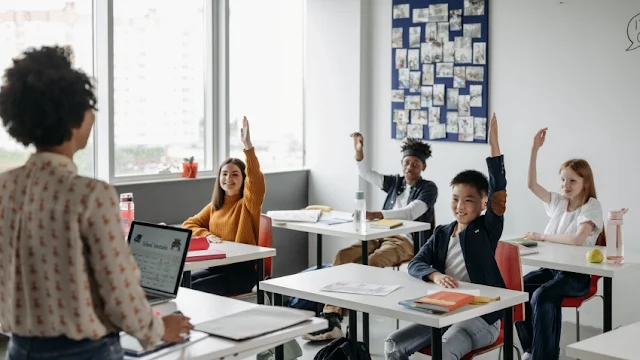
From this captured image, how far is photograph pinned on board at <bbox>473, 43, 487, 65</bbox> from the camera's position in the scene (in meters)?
5.89

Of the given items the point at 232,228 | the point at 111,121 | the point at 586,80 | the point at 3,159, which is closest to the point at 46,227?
the point at 232,228

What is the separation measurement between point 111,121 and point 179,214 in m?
0.85

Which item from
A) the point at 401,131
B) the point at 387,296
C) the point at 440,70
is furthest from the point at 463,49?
the point at 387,296

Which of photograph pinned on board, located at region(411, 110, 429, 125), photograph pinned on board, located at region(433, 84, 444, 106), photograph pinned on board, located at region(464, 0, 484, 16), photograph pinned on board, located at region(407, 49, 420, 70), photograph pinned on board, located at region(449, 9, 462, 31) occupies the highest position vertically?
photograph pinned on board, located at region(464, 0, 484, 16)

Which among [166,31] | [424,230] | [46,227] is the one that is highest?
[166,31]

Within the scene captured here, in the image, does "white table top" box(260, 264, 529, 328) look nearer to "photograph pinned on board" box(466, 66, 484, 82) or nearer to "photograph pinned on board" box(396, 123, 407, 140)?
"photograph pinned on board" box(466, 66, 484, 82)

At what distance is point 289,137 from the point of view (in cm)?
701

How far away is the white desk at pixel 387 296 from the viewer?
2855 mm

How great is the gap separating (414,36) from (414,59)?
174 millimetres

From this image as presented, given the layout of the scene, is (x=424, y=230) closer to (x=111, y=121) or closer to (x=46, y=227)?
(x=111, y=121)

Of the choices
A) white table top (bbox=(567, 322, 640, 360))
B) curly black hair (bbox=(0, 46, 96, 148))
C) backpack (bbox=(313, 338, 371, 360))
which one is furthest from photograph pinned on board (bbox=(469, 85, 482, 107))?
curly black hair (bbox=(0, 46, 96, 148))

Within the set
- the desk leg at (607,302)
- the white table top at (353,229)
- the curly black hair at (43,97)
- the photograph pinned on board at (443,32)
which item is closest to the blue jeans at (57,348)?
the curly black hair at (43,97)

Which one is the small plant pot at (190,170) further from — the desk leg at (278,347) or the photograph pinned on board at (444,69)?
the desk leg at (278,347)

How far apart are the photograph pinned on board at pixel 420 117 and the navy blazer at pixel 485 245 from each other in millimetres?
2735
